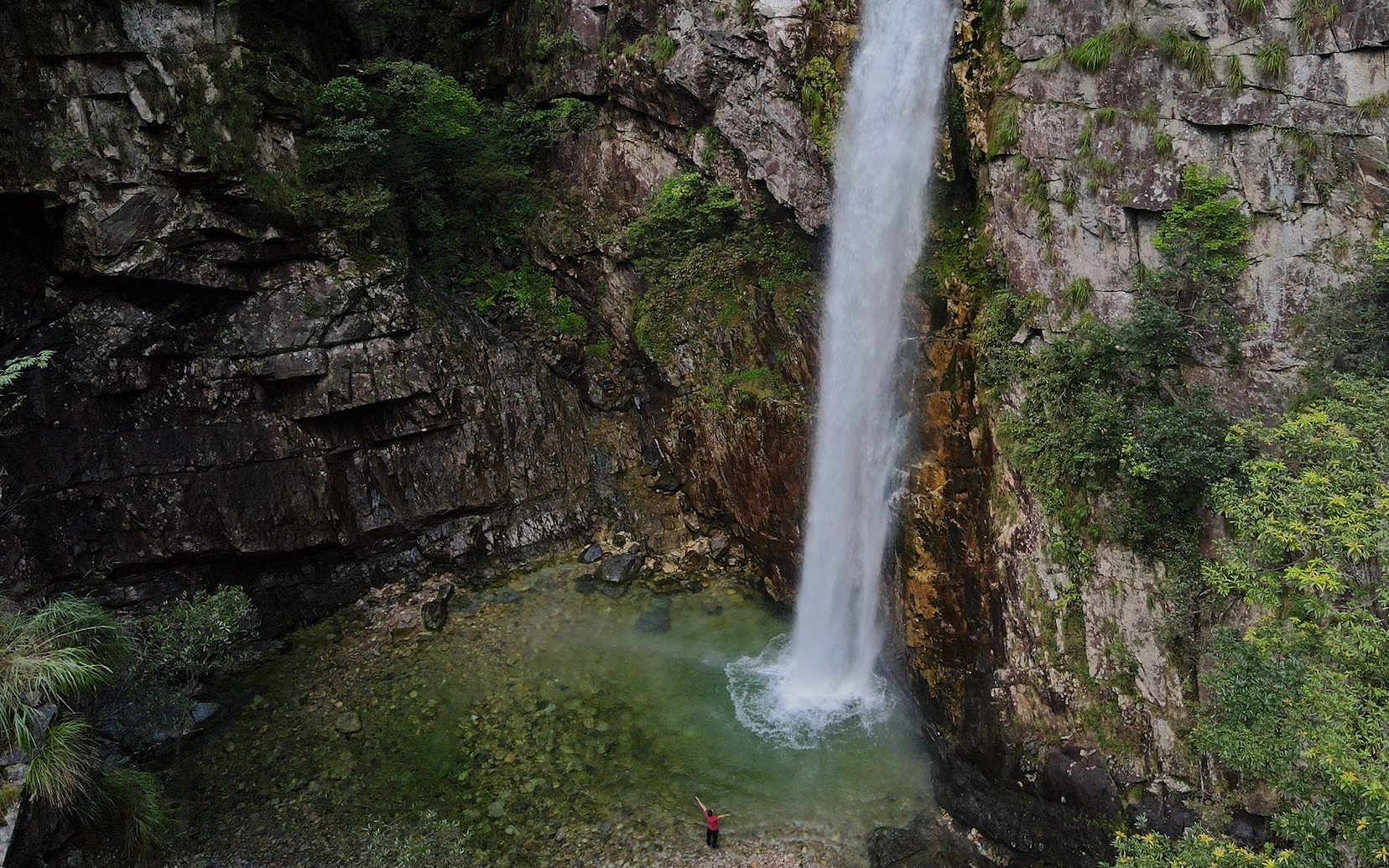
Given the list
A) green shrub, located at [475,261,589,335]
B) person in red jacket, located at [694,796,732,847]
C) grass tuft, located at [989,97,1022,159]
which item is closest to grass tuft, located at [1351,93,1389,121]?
grass tuft, located at [989,97,1022,159]

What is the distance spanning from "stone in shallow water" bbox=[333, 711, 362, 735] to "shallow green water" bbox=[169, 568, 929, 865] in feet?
0.34

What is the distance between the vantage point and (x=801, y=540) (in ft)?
51.2

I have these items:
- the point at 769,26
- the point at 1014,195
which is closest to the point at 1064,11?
the point at 1014,195

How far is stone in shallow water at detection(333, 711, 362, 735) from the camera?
1288 cm

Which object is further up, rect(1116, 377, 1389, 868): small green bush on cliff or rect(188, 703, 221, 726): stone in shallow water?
rect(1116, 377, 1389, 868): small green bush on cliff

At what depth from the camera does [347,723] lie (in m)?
13.0

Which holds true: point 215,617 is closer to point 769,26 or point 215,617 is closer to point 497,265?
point 497,265

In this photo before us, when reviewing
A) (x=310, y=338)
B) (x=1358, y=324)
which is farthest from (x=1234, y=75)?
(x=310, y=338)

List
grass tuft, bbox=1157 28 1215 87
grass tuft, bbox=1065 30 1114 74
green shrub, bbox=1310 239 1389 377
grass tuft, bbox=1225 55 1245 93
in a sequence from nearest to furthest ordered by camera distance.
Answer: green shrub, bbox=1310 239 1389 377
grass tuft, bbox=1225 55 1245 93
grass tuft, bbox=1157 28 1215 87
grass tuft, bbox=1065 30 1114 74

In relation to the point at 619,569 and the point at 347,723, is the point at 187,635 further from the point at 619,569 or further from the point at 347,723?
the point at 619,569

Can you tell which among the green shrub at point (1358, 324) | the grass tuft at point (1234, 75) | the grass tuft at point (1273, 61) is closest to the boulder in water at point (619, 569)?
the green shrub at point (1358, 324)

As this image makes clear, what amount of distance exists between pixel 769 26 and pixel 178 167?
10618mm

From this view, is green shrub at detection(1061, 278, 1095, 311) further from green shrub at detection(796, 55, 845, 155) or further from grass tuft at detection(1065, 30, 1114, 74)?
green shrub at detection(796, 55, 845, 155)

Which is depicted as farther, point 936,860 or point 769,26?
point 769,26
